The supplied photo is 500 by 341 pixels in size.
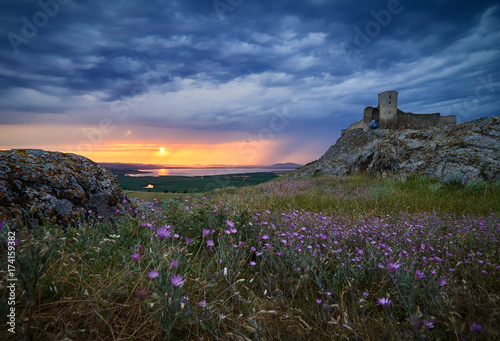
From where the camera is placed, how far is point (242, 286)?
7.28 ft

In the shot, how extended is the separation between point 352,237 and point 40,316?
310 centimetres

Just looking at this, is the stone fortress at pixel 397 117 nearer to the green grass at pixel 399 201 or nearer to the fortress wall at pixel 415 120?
the fortress wall at pixel 415 120

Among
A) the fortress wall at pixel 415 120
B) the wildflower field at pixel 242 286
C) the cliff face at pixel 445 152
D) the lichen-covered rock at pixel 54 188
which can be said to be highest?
the fortress wall at pixel 415 120

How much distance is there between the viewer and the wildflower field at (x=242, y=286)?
1429 mm

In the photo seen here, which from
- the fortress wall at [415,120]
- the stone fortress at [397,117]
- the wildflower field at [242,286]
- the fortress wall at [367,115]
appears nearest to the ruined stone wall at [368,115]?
the fortress wall at [367,115]

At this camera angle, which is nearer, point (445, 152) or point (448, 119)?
point (445, 152)

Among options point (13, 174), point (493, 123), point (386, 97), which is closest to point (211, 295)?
point (13, 174)

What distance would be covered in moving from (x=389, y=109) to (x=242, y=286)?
5166 cm

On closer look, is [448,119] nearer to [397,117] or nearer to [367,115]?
[397,117]

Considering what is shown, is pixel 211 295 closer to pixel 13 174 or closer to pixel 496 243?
pixel 13 174

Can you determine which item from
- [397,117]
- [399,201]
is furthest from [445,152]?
[397,117]

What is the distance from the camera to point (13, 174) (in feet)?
10.9

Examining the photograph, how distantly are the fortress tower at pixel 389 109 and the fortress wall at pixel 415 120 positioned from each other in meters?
1.11

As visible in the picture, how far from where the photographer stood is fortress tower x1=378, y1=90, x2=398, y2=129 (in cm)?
4509
